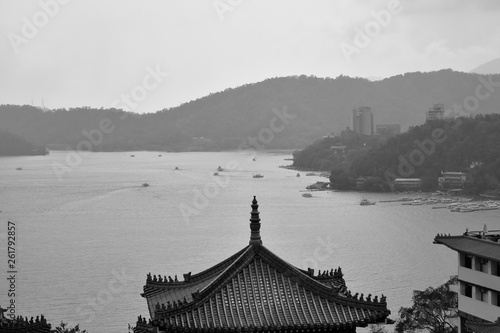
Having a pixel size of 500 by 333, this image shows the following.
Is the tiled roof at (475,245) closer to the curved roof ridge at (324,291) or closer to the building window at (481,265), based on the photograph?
the building window at (481,265)

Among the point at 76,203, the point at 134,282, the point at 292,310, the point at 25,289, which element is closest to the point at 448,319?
the point at 292,310

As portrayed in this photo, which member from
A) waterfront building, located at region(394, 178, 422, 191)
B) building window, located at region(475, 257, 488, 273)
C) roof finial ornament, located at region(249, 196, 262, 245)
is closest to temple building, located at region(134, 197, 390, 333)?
roof finial ornament, located at region(249, 196, 262, 245)

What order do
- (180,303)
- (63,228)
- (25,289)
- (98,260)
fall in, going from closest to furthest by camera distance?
(180,303)
(25,289)
(98,260)
(63,228)

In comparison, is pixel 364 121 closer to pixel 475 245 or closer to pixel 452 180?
pixel 452 180

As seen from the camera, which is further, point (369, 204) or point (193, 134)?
point (193, 134)

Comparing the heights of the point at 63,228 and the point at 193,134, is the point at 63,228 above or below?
below

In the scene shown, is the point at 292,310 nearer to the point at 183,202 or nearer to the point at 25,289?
the point at 25,289

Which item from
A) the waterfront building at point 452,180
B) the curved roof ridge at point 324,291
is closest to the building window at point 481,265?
the curved roof ridge at point 324,291
